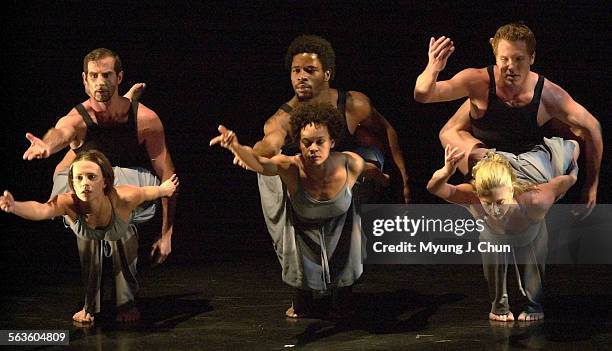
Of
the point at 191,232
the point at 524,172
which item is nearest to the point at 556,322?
the point at 524,172

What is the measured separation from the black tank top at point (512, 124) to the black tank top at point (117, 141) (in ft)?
5.56

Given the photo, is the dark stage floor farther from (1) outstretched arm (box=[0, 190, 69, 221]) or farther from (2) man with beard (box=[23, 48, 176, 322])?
(1) outstretched arm (box=[0, 190, 69, 221])

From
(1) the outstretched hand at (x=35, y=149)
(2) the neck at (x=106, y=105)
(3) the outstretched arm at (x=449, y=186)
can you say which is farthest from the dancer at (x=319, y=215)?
(1) the outstretched hand at (x=35, y=149)

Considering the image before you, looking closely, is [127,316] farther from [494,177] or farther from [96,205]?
[494,177]

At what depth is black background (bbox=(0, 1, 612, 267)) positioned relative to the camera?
273 inches

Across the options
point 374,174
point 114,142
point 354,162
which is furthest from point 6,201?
point 374,174

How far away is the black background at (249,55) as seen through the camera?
6.95 meters

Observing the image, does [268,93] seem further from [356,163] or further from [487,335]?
[487,335]

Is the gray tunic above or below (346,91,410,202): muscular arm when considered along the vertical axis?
below

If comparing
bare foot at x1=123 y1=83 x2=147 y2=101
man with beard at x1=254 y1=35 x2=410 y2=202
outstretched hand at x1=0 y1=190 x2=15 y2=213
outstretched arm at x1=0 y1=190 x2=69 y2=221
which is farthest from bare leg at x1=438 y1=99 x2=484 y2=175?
outstretched hand at x1=0 y1=190 x2=15 y2=213

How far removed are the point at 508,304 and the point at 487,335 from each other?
0.41 metres

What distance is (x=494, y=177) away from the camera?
18.4 feet

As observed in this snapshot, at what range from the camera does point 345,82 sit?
7062mm

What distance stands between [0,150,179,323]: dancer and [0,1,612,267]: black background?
140 centimetres
